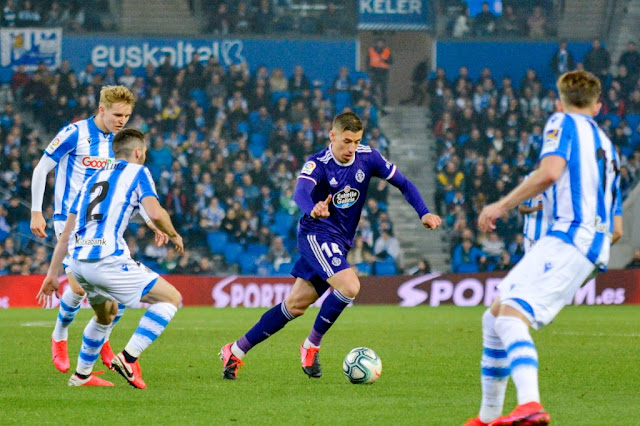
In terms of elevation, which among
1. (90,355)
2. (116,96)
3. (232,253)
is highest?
(116,96)

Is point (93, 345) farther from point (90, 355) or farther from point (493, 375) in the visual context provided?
point (493, 375)

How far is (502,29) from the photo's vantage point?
89.5 feet

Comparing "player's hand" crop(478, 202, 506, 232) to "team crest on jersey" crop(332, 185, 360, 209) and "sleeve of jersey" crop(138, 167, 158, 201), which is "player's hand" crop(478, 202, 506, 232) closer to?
"sleeve of jersey" crop(138, 167, 158, 201)

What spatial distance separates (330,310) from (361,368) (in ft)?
2.19

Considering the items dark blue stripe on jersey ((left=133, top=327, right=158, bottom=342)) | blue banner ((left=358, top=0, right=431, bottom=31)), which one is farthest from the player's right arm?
blue banner ((left=358, top=0, right=431, bottom=31))

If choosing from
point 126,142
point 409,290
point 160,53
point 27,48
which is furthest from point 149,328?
point 160,53

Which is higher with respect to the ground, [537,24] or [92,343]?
[537,24]

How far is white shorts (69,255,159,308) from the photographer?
281 inches

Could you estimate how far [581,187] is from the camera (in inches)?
212

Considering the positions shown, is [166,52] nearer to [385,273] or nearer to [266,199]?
[266,199]

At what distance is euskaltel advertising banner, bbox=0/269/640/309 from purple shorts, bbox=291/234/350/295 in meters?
11.3

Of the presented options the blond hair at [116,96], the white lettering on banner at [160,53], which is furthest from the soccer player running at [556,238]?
the white lettering on banner at [160,53]

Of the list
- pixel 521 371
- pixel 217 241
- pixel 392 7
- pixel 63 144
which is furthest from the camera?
pixel 392 7

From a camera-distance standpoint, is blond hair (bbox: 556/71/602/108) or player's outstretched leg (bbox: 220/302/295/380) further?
player's outstretched leg (bbox: 220/302/295/380)
